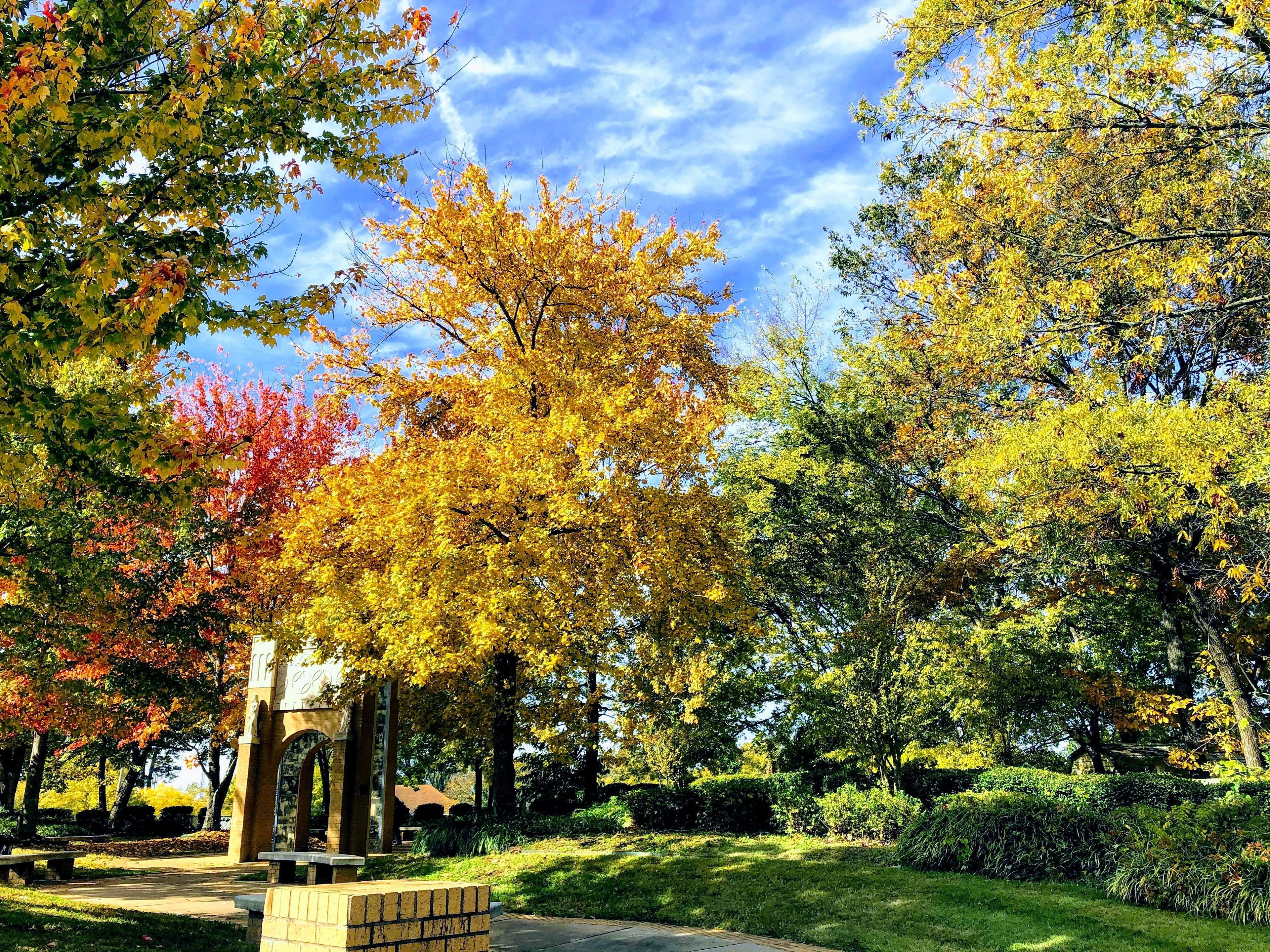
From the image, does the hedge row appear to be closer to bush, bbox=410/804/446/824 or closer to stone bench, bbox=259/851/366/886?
stone bench, bbox=259/851/366/886

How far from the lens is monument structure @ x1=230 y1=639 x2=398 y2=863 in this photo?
643 inches

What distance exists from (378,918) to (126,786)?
29295mm

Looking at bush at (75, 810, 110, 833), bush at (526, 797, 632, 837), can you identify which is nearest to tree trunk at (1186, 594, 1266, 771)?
bush at (526, 797, 632, 837)

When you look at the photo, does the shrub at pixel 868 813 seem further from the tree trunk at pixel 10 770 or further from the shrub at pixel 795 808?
the tree trunk at pixel 10 770

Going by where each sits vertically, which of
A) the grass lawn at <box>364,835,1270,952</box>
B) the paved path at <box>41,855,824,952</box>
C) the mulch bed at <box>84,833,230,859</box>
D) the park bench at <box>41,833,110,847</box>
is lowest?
the mulch bed at <box>84,833,230,859</box>

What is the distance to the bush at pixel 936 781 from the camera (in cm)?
1543

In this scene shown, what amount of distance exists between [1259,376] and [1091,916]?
→ 10057 millimetres

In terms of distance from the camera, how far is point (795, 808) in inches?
546

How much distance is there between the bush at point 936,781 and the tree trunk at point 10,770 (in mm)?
29078

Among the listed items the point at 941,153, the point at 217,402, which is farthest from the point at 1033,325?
the point at 217,402

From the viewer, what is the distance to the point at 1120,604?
2012cm

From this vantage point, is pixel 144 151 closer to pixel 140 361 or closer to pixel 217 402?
pixel 140 361

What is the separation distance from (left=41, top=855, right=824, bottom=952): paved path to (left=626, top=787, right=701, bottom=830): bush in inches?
229

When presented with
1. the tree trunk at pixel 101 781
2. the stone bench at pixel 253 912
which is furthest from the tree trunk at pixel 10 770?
the stone bench at pixel 253 912
